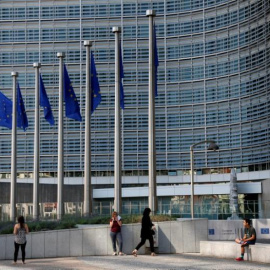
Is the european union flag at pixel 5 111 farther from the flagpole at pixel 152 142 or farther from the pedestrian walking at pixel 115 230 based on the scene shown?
the pedestrian walking at pixel 115 230

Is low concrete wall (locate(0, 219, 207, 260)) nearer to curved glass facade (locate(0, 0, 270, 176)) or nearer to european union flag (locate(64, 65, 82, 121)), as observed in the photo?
european union flag (locate(64, 65, 82, 121))

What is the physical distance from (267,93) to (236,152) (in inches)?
295

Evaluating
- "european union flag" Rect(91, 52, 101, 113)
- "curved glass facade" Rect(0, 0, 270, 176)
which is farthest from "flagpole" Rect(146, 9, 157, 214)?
"curved glass facade" Rect(0, 0, 270, 176)

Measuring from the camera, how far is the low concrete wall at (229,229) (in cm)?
2861

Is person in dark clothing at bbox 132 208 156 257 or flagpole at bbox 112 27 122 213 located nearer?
person in dark clothing at bbox 132 208 156 257

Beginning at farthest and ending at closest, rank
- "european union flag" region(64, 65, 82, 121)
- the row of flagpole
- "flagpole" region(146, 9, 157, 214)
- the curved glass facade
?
the curved glass facade < "european union flag" region(64, 65, 82, 121) < the row of flagpole < "flagpole" region(146, 9, 157, 214)

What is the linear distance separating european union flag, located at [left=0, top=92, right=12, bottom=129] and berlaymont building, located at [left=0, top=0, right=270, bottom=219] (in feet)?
76.7

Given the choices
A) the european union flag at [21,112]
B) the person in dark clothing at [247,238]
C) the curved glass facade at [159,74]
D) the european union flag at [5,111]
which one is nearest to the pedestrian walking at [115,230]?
the person in dark clothing at [247,238]

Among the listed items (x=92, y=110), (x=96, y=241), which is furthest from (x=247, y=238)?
(x=92, y=110)

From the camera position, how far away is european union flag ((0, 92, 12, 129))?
4653 cm

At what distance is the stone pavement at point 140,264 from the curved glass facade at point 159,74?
160 ft

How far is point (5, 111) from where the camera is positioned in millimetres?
46688

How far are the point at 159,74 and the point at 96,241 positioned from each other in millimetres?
53250

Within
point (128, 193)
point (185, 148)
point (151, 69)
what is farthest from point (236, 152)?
point (151, 69)
